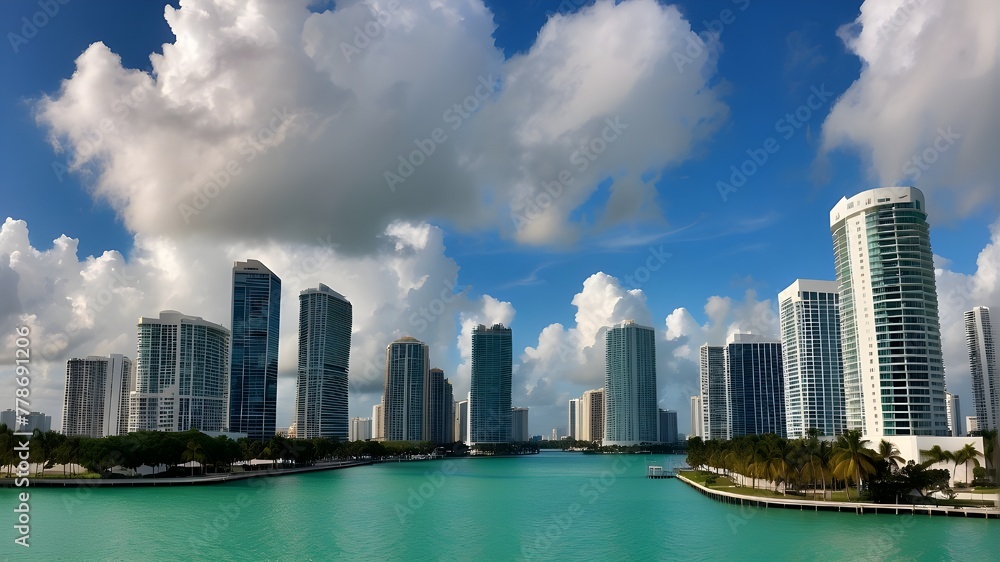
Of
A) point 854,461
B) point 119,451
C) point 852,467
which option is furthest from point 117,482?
point 854,461

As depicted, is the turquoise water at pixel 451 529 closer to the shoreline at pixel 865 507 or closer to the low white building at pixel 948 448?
the shoreline at pixel 865 507

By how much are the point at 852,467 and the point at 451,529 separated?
4119 centimetres

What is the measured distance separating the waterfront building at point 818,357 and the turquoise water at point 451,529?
97503mm

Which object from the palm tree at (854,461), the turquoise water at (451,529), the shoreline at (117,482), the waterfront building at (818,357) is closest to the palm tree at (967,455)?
the palm tree at (854,461)

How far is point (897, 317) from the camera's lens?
11381 centimetres

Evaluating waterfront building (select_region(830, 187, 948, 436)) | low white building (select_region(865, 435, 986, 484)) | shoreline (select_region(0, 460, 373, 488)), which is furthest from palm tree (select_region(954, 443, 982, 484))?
shoreline (select_region(0, 460, 373, 488))

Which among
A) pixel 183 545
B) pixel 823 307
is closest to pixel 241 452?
pixel 183 545

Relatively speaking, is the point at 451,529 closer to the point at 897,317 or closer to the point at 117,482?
the point at 117,482

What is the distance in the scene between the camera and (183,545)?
192 ft

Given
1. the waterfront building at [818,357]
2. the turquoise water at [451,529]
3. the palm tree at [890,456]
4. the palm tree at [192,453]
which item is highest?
the waterfront building at [818,357]

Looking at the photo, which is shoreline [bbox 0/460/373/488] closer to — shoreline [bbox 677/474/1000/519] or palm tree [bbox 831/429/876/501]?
shoreline [bbox 677/474/1000/519]

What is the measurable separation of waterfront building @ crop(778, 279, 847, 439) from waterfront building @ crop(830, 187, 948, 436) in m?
67.2

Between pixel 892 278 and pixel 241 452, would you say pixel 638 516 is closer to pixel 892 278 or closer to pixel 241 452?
pixel 892 278

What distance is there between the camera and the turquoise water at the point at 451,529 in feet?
185
